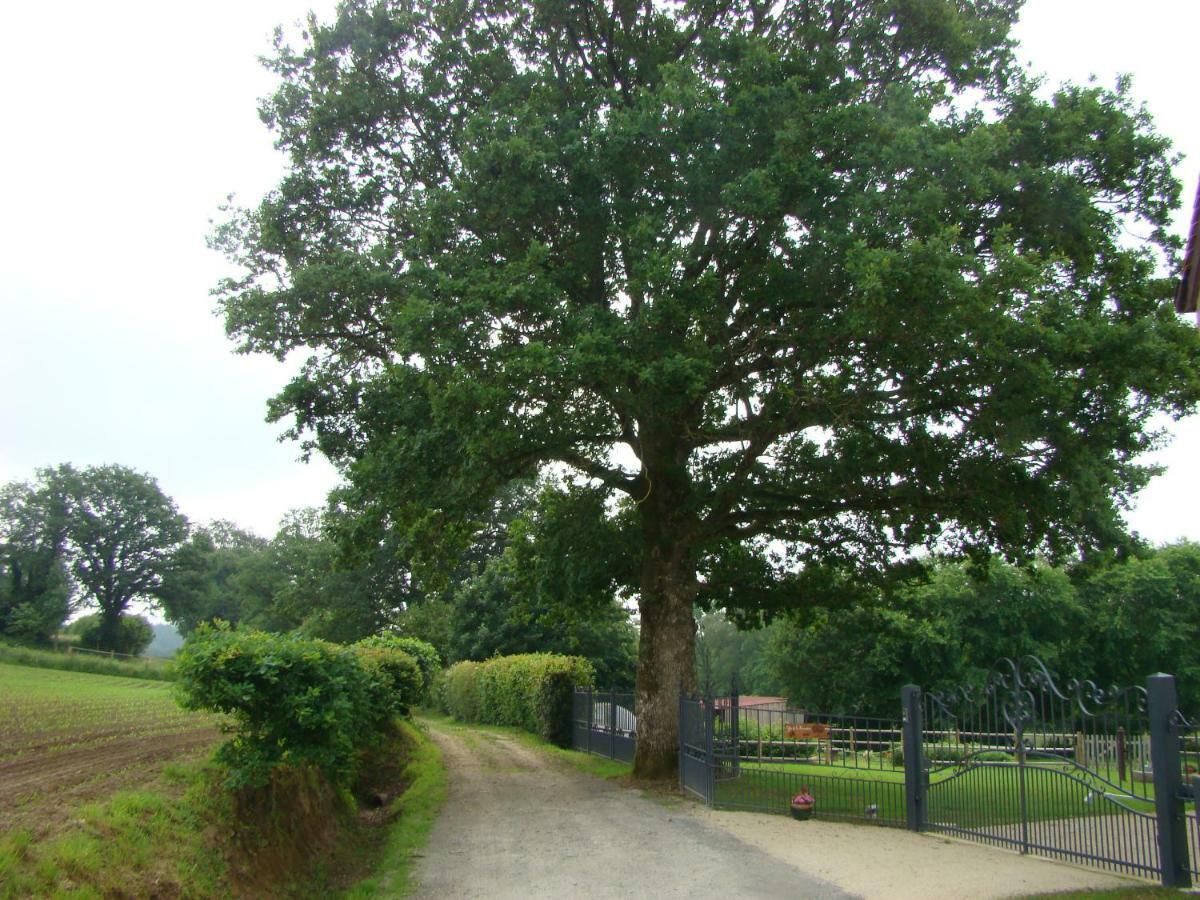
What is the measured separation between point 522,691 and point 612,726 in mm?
7975

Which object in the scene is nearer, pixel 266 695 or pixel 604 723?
pixel 266 695

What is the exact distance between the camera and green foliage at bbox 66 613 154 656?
80.6 m

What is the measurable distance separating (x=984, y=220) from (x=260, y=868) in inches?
517

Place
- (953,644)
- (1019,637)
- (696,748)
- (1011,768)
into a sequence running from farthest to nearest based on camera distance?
1. (1019,637)
2. (953,644)
3. (696,748)
4. (1011,768)

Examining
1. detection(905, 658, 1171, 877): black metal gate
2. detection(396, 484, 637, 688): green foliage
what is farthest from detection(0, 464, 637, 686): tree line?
detection(905, 658, 1171, 877): black metal gate

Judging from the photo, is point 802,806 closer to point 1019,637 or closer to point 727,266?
point 727,266

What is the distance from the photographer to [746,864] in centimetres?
1099

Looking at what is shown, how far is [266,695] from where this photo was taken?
10.1m

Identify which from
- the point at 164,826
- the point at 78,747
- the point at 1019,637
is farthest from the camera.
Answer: the point at 1019,637

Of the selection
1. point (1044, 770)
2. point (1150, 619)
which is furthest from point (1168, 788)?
point (1150, 619)

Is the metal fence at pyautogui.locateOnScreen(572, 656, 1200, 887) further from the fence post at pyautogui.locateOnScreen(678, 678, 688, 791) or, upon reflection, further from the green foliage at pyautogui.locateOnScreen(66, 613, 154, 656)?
the green foliage at pyautogui.locateOnScreen(66, 613, 154, 656)

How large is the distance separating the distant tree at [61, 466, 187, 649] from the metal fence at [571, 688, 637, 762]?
69152 millimetres

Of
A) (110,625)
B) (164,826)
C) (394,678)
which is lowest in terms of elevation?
(164,826)

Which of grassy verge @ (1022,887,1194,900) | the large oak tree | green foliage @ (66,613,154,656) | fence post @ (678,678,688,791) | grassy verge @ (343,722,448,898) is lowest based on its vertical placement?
grassy verge @ (343,722,448,898)
